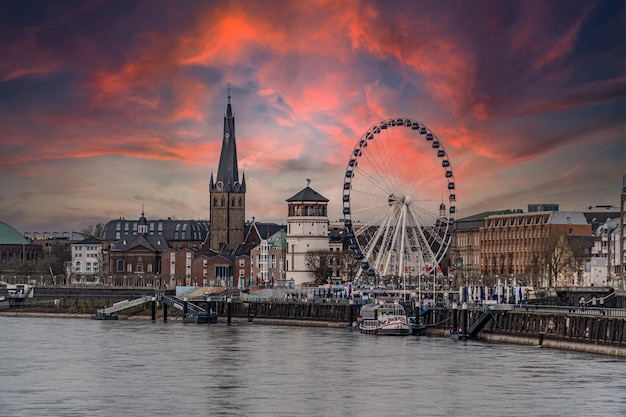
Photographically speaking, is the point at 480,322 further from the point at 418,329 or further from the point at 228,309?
the point at 228,309

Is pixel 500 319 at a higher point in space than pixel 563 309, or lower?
lower

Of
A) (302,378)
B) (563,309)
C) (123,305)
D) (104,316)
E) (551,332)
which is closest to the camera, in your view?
(302,378)

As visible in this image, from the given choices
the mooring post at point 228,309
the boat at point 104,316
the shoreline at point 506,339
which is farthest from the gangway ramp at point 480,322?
the boat at point 104,316

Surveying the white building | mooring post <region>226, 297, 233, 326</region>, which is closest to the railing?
mooring post <region>226, 297, 233, 326</region>

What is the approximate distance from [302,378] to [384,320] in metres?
44.6

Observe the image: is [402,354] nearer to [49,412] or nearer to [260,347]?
[260,347]

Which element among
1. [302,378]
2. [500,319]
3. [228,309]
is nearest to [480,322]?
[500,319]

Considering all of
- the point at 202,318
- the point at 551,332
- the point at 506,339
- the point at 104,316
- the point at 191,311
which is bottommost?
the point at 506,339

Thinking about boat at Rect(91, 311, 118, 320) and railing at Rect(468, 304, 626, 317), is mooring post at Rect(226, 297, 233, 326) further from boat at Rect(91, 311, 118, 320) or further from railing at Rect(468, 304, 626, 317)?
railing at Rect(468, 304, 626, 317)

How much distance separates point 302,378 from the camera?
88375 millimetres

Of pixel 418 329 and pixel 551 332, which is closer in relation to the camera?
pixel 551 332

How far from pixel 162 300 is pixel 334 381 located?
305ft

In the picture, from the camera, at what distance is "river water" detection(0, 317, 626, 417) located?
2894 inches

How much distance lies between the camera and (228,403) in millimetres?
75312
